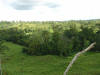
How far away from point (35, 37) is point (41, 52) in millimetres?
6795

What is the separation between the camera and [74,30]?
54.7m

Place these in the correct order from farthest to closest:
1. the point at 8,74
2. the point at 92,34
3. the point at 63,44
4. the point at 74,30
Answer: the point at 74,30, the point at 92,34, the point at 63,44, the point at 8,74

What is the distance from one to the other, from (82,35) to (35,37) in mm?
20415

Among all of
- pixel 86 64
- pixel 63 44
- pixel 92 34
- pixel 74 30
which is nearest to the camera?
pixel 86 64

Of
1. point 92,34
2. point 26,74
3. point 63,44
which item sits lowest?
point 26,74

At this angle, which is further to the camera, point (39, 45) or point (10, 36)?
point (10, 36)

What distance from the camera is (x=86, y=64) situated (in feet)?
90.6

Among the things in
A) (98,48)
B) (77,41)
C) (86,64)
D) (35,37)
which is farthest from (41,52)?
(98,48)

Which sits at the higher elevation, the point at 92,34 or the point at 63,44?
the point at 92,34

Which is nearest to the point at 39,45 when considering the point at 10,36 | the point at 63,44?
the point at 63,44

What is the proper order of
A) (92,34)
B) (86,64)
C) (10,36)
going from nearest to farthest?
(86,64)
(92,34)
(10,36)

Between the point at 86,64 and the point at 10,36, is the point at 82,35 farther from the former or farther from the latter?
the point at 10,36

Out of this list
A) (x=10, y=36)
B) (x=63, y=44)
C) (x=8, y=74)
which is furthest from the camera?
(x=10, y=36)

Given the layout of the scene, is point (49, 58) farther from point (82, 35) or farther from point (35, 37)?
point (82, 35)
